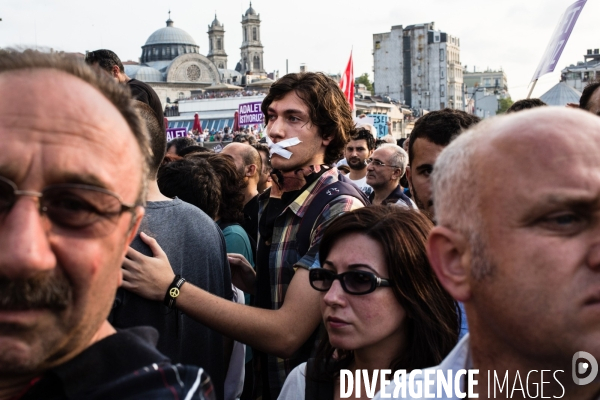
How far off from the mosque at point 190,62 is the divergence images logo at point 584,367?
98060 millimetres

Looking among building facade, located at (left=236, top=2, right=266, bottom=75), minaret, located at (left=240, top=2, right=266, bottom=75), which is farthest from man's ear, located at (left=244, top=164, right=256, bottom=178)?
building facade, located at (left=236, top=2, right=266, bottom=75)

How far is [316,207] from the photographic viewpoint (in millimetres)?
3174

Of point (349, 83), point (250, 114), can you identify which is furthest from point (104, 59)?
point (250, 114)

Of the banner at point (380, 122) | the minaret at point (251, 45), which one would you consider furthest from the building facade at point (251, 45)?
the banner at point (380, 122)

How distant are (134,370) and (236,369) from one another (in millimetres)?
2382

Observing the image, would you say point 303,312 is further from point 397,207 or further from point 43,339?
point 43,339

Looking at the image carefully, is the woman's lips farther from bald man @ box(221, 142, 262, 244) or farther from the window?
the window

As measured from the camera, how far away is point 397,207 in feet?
9.27

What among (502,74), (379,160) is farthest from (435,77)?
(379,160)

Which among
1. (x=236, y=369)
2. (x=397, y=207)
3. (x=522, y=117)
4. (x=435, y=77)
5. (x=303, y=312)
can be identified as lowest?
(x=236, y=369)

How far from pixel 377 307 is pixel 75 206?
1.39m

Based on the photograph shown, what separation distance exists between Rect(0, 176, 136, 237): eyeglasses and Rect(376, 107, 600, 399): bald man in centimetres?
78

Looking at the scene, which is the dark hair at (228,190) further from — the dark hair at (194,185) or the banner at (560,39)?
the banner at (560,39)

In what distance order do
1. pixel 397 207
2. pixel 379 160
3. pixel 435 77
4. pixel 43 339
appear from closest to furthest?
pixel 43 339, pixel 397 207, pixel 379 160, pixel 435 77
